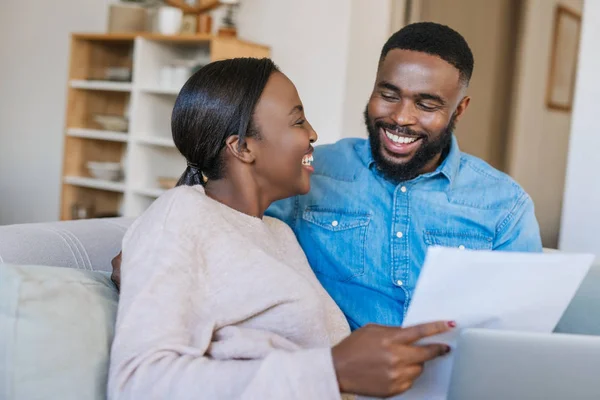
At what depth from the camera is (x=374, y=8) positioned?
12.4 ft

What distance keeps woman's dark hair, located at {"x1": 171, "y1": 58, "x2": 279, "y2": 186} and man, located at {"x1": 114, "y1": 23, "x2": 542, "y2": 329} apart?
0.43m

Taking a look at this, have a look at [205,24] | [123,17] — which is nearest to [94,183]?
[123,17]

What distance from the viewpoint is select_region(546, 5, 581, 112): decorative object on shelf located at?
4.71 m

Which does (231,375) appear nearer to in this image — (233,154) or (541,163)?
(233,154)

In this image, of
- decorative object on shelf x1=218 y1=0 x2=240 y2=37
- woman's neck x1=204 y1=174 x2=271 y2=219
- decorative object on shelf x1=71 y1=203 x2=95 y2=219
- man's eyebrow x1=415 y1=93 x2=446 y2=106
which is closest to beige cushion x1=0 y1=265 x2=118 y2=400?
woman's neck x1=204 y1=174 x2=271 y2=219

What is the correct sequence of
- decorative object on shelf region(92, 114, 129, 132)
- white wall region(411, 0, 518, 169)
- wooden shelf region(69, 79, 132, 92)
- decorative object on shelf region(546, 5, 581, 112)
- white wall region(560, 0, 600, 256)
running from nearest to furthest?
white wall region(560, 0, 600, 256), wooden shelf region(69, 79, 132, 92), decorative object on shelf region(92, 114, 129, 132), white wall region(411, 0, 518, 169), decorative object on shelf region(546, 5, 581, 112)

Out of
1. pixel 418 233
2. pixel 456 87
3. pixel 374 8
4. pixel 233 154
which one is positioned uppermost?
pixel 374 8

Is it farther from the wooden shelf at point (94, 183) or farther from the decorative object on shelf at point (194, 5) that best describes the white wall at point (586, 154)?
the wooden shelf at point (94, 183)

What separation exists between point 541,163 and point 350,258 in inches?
139

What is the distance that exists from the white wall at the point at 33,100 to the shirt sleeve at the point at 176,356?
3785mm

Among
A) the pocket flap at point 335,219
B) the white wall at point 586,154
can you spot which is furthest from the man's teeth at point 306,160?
the white wall at point 586,154

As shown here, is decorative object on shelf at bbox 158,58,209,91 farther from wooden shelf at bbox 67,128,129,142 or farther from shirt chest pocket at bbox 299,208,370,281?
shirt chest pocket at bbox 299,208,370,281

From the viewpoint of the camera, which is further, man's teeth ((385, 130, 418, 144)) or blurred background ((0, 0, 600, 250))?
blurred background ((0, 0, 600, 250))

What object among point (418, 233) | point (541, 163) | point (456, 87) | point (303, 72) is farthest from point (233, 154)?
point (541, 163)
